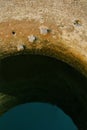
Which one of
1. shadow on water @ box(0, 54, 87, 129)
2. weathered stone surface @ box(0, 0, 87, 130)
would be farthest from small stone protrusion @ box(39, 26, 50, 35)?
shadow on water @ box(0, 54, 87, 129)

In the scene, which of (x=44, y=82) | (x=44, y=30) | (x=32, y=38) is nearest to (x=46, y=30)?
(x=44, y=30)

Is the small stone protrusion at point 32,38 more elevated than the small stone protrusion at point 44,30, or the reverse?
the small stone protrusion at point 44,30

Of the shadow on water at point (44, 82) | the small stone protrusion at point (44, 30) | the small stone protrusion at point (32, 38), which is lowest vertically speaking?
the shadow on water at point (44, 82)

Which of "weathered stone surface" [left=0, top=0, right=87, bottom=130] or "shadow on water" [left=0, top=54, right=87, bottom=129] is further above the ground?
"weathered stone surface" [left=0, top=0, right=87, bottom=130]

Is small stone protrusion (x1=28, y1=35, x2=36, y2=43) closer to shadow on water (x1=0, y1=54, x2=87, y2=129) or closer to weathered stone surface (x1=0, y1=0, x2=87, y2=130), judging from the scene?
weathered stone surface (x1=0, y1=0, x2=87, y2=130)

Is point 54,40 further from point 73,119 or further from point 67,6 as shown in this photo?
point 73,119

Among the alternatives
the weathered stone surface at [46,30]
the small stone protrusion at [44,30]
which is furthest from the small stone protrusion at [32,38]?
the small stone protrusion at [44,30]

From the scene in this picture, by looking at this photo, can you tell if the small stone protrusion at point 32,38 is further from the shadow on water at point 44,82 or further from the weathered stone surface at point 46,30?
the shadow on water at point 44,82

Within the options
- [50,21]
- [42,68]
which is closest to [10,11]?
[50,21]

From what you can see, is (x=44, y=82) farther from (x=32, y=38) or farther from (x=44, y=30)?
(x=44, y=30)
